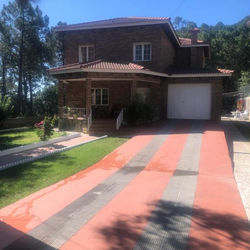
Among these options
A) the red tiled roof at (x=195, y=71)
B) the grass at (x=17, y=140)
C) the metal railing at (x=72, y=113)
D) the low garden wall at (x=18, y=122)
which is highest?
the red tiled roof at (x=195, y=71)

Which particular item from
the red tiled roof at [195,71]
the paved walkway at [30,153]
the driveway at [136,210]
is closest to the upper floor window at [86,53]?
the red tiled roof at [195,71]

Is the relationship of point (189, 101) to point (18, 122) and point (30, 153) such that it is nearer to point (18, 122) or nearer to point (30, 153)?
point (30, 153)

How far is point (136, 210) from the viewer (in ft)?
16.8

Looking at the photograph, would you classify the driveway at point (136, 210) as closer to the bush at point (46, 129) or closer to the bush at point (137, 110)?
the bush at point (46, 129)

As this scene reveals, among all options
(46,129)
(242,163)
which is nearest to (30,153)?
(46,129)

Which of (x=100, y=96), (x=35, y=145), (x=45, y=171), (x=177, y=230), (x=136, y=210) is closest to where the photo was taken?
(x=177, y=230)

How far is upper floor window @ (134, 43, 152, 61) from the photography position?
18.7 meters

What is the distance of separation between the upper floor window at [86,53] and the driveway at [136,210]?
13234 millimetres

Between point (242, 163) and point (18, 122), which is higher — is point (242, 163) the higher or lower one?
the lower one

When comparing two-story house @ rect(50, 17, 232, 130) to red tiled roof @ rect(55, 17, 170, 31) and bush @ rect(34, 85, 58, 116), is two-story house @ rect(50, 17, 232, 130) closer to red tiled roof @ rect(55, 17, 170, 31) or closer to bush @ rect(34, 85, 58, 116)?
red tiled roof @ rect(55, 17, 170, 31)

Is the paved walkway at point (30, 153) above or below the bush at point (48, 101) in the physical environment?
below

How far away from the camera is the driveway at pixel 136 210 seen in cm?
404

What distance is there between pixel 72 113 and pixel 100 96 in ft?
15.0

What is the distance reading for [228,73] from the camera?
57.4 ft
